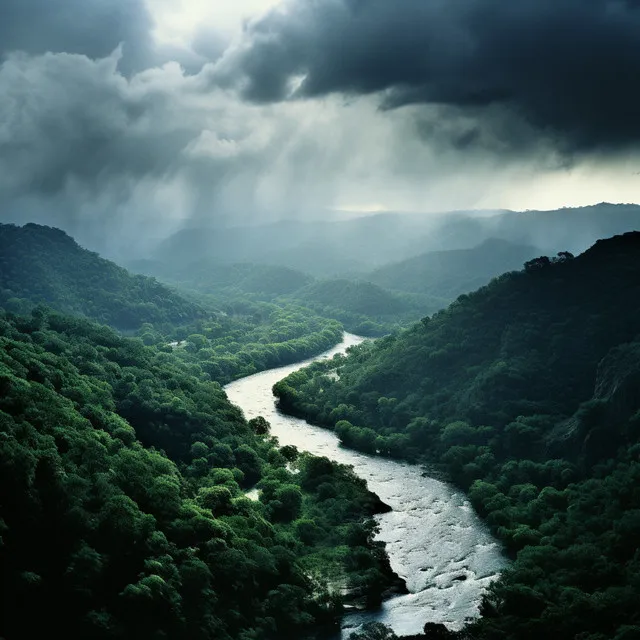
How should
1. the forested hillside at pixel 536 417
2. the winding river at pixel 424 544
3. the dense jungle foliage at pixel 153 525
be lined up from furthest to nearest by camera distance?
1. the winding river at pixel 424 544
2. the forested hillside at pixel 536 417
3. the dense jungle foliage at pixel 153 525

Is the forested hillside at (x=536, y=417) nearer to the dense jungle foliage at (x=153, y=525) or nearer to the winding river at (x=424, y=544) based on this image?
the winding river at (x=424, y=544)

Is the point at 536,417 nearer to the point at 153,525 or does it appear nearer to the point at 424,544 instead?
the point at 424,544

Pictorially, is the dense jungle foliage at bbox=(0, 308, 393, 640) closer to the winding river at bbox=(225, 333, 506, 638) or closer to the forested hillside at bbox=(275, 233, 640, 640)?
the winding river at bbox=(225, 333, 506, 638)

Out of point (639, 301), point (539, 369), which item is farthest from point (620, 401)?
point (639, 301)

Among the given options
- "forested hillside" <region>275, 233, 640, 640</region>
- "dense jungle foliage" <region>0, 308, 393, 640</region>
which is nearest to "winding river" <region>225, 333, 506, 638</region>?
"forested hillside" <region>275, 233, 640, 640</region>

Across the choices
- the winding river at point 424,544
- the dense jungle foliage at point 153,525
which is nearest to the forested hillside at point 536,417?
the winding river at point 424,544
